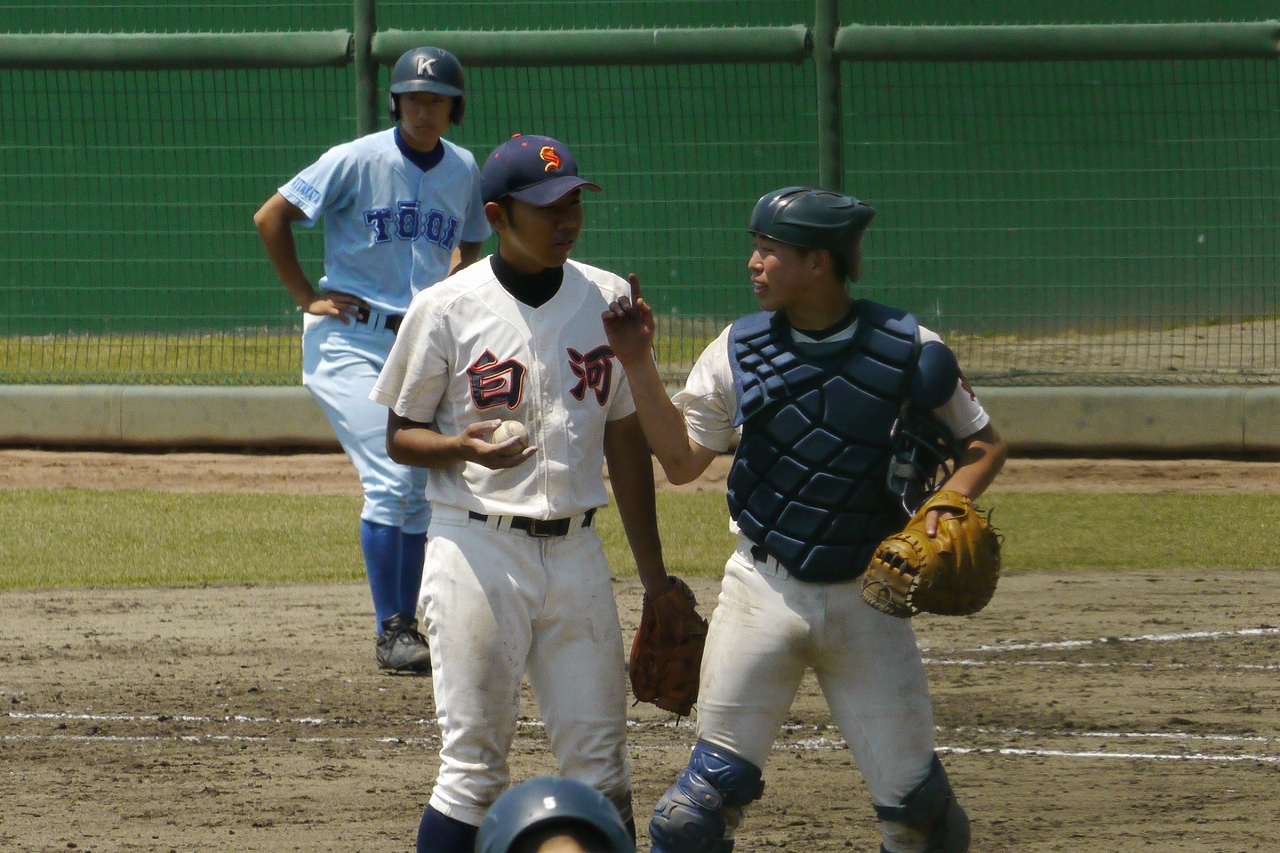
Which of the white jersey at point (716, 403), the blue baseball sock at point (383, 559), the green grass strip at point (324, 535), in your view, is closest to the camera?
the white jersey at point (716, 403)

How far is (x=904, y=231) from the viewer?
10711 mm

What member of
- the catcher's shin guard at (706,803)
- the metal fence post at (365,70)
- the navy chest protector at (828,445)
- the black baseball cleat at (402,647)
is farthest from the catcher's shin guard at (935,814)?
the metal fence post at (365,70)

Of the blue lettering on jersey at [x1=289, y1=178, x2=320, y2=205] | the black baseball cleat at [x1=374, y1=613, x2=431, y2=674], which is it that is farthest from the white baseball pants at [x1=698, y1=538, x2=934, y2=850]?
the blue lettering on jersey at [x1=289, y1=178, x2=320, y2=205]

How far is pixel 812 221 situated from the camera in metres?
3.58

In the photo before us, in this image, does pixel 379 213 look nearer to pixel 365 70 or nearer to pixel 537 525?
pixel 537 525

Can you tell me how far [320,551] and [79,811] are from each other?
13.5 feet

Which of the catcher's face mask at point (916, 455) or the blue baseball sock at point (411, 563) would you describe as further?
the blue baseball sock at point (411, 563)

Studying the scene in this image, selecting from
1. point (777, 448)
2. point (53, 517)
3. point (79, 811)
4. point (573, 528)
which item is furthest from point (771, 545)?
point (53, 517)

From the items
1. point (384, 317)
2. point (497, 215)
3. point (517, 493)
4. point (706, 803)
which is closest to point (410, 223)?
point (384, 317)

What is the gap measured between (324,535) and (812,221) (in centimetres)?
581

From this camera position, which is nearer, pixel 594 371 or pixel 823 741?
pixel 594 371

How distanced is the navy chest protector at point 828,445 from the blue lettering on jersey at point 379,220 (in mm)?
2945

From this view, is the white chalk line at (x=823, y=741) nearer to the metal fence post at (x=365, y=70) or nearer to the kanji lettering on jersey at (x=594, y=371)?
the kanji lettering on jersey at (x=594, y=371)

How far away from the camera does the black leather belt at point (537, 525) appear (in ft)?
11.5
